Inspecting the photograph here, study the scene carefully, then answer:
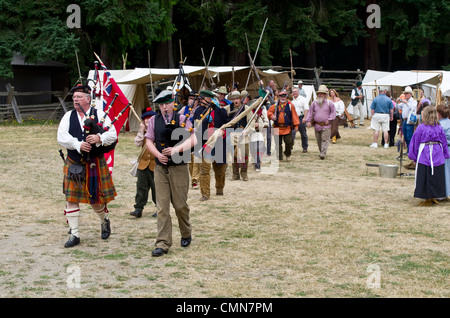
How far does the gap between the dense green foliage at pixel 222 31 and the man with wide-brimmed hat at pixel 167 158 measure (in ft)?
63.6

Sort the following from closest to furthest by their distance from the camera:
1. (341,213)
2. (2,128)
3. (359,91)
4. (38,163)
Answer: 1. (341,213)
2. (38,163)
3. (2,128)
4. (359,91)

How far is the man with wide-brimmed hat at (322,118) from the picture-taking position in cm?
1638

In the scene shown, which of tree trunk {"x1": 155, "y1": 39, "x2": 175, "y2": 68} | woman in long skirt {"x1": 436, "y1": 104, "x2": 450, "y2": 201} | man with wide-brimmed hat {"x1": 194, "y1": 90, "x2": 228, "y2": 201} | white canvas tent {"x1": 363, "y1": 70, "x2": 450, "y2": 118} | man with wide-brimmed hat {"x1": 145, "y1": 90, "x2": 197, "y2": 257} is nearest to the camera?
man with wide-brimmed hat {"x1": 145, "y1": 90, "x2": 197, "y2": 257}

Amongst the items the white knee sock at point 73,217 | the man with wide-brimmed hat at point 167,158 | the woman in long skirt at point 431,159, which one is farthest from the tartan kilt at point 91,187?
the woman in long skirt at point 431,159

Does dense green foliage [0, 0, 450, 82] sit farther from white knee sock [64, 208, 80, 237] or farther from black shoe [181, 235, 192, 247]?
black shoe [181, 235, 192, 247]

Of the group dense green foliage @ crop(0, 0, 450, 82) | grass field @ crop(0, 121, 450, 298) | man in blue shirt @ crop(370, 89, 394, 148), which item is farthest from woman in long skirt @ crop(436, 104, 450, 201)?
dense green foliage @ crop(0, 0, 450, 82)

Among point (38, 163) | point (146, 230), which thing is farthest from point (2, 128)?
point (146, 230)

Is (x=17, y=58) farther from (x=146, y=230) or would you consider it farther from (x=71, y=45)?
(x=146, y=230)

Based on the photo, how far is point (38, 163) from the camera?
15.0m

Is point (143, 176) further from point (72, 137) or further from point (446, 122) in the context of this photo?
point (446, 122)

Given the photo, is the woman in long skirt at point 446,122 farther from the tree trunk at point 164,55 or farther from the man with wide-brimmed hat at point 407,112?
the tree trunk at point 164,55

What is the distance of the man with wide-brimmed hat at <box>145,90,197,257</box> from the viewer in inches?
285

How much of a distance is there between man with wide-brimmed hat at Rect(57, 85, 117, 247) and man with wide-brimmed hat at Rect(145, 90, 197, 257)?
0.65 m

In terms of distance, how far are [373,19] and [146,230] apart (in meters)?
29.3
